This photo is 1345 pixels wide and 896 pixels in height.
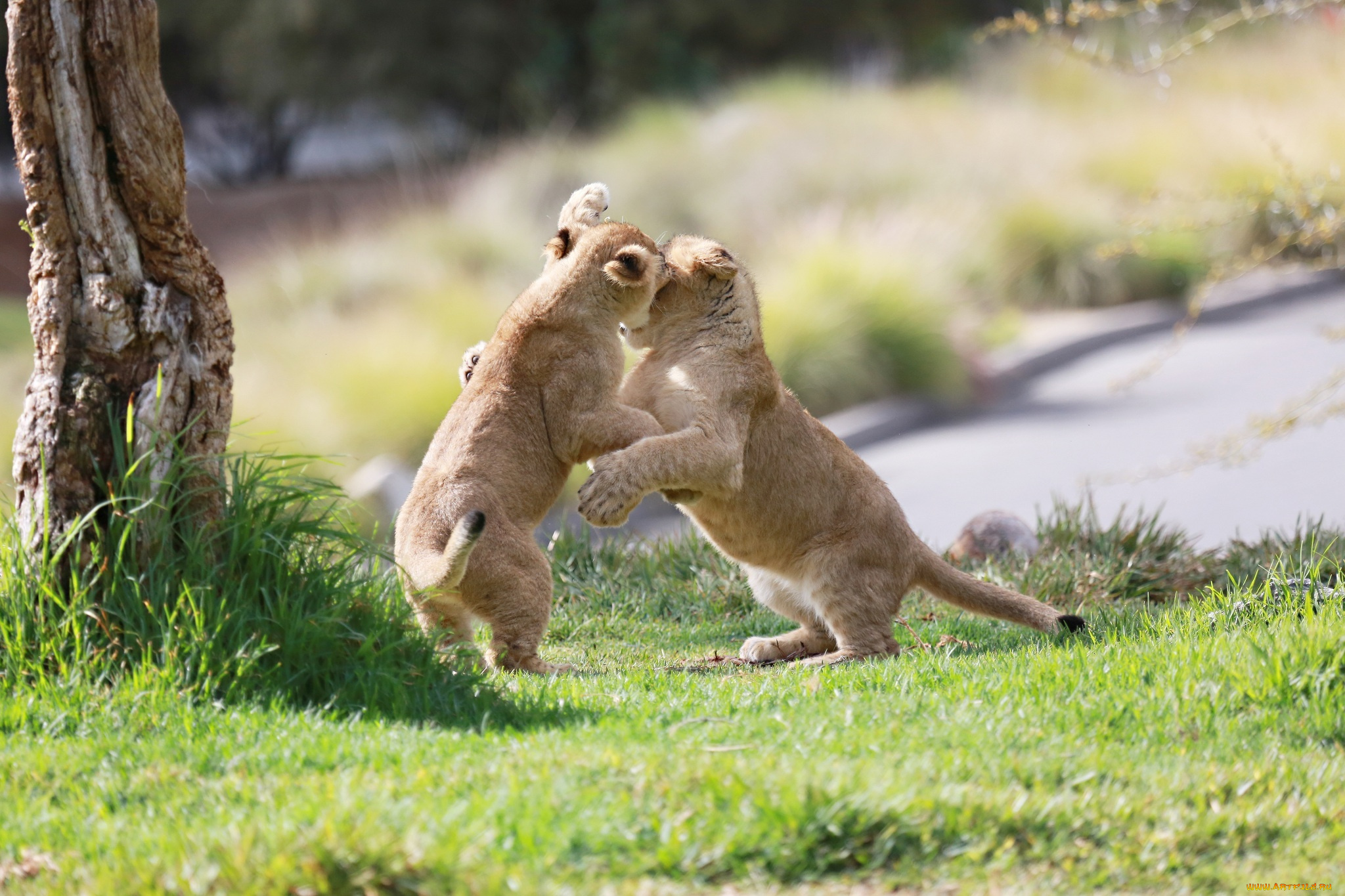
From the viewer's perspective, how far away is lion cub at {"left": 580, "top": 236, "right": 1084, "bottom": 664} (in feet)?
17.4

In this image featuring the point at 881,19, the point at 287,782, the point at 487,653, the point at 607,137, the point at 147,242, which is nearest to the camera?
the point at 287,782

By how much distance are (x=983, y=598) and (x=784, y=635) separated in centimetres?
88

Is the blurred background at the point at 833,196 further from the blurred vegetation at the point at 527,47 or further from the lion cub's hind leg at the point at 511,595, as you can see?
the lion cub's hind leg at the point at 511,595

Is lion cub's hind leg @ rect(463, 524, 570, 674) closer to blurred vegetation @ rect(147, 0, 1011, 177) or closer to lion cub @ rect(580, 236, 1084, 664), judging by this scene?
lion cub @ rect(580, 236, 1084, 664)

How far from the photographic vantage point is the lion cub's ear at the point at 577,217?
5.47 meters

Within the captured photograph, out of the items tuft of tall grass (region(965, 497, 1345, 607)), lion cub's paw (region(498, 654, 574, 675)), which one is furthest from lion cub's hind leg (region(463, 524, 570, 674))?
tuft of tall grass (region(965, 497, 1345, 607))

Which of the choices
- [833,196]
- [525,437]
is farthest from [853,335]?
[525,437]

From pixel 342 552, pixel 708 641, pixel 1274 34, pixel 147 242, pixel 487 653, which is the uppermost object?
pixel 1274 34

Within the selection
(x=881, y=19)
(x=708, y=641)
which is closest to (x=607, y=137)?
(x=881, y=19)

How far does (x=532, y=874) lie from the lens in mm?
3033

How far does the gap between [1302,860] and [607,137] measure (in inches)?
822

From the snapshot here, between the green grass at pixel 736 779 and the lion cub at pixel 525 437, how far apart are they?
296 mm

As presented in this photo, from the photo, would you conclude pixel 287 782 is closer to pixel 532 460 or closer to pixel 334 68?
pixel 532 460

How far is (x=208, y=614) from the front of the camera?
13.6ft
